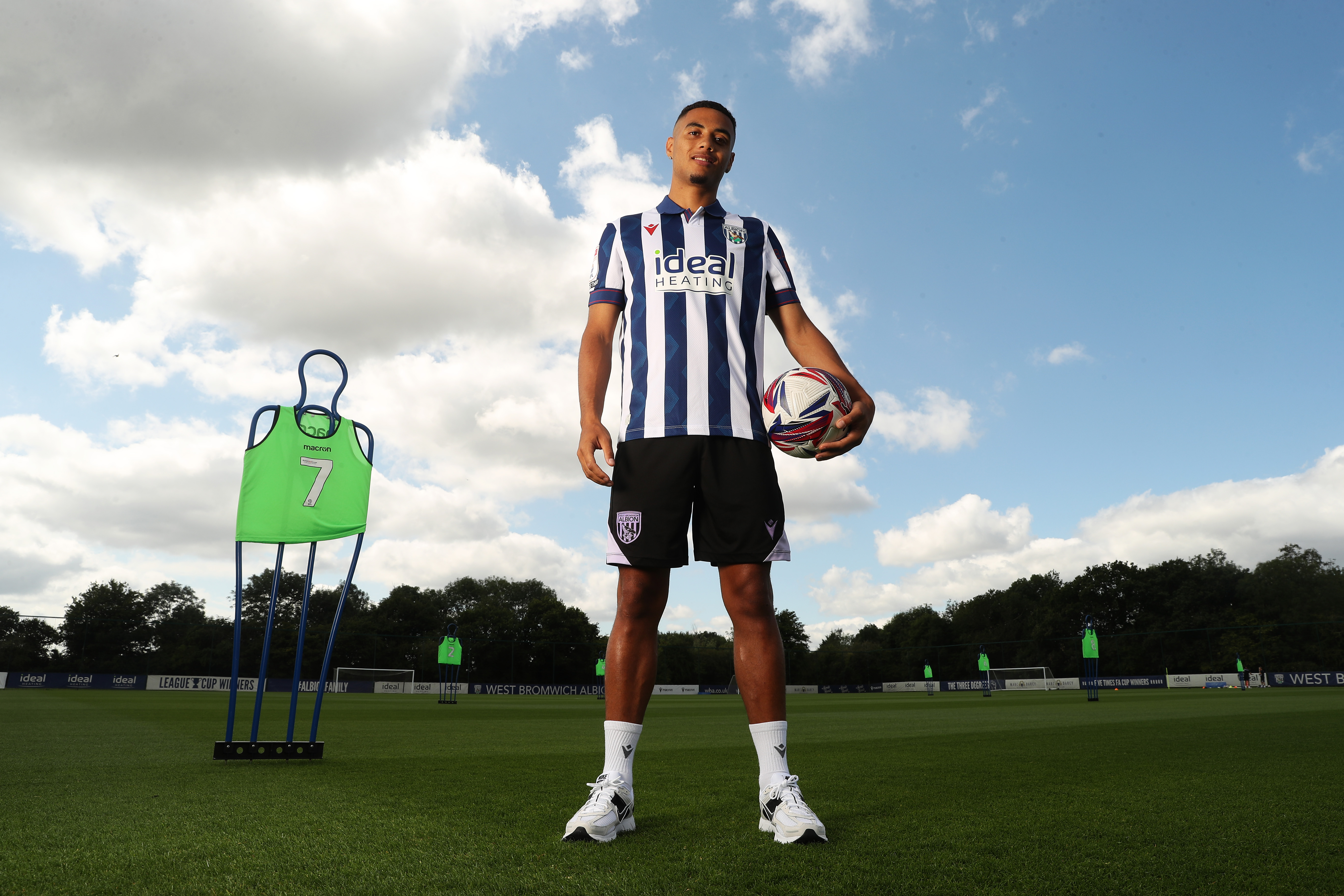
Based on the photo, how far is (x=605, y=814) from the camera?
2207 mm

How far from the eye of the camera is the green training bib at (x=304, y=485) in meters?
4.35

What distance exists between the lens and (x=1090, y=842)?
2189mm

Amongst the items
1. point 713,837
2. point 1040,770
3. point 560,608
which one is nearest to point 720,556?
point 713,837

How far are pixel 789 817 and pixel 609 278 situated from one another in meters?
1.90

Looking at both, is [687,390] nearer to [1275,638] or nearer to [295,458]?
[295,458]

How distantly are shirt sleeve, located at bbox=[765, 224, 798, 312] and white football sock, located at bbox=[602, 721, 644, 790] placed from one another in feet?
5.17

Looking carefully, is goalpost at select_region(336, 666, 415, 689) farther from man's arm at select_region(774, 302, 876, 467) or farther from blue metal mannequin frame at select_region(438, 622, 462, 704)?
man's arm at select_region(774, 302, 876, 467)

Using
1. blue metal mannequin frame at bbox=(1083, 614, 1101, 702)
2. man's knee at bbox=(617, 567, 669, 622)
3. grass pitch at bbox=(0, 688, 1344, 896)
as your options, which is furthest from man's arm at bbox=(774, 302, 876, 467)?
blue metal mannequin frame at bbox=(1083, 614, 1101, 702)

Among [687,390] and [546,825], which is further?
[687,390]

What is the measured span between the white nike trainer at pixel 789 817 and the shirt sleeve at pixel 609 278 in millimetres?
1721

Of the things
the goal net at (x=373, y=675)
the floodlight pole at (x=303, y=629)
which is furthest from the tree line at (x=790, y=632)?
the floodlight pole at (x=303, y=629)

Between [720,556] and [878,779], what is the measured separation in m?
1.68

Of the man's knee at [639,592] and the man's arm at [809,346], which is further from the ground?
the man's arm at [809,346]

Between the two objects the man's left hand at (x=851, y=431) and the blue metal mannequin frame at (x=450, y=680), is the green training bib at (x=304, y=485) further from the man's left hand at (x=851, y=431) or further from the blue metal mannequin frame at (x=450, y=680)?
the blue metal mannequin frame at (x=450, y=680)
